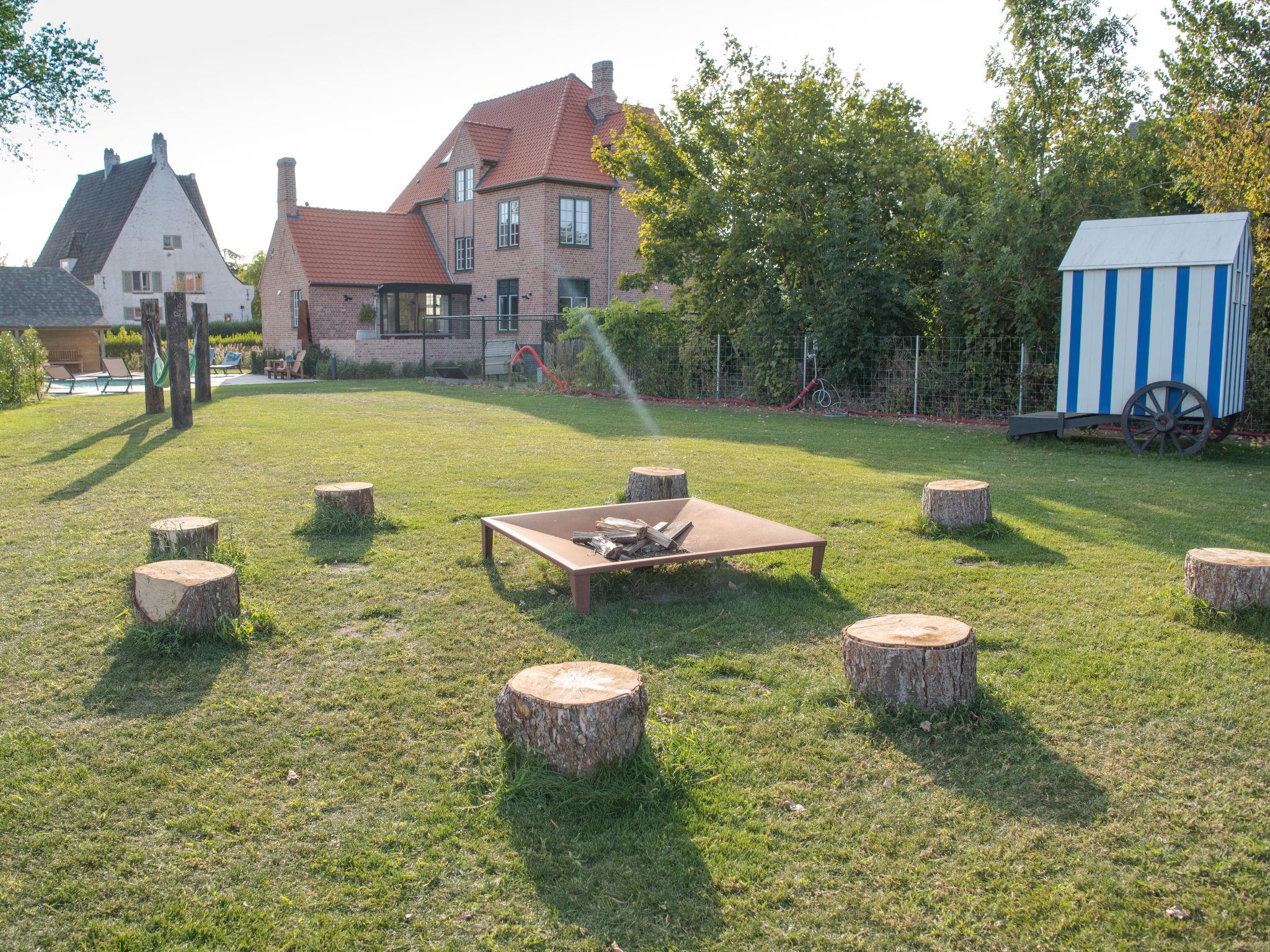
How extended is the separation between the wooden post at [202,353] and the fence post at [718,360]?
10.6 metres

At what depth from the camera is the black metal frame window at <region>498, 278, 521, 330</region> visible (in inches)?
1351

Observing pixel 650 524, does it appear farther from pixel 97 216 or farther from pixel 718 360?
pixel 97 216

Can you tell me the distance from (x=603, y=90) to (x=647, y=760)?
114 ft

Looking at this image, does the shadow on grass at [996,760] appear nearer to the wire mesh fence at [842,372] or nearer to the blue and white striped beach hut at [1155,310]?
the blue and white striped beach hut at [1155,310]

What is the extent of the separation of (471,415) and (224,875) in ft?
49.0

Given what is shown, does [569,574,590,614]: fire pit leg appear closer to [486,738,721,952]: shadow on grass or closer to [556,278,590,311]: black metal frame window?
[486,738,721,952]: shadow on grass

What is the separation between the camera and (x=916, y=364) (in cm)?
1830

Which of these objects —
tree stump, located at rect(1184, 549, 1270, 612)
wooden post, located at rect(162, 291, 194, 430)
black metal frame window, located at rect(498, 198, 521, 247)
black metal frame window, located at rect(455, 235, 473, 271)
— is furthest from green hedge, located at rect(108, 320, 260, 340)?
tree stump, located at rect(1184, 549, 1270, 612)

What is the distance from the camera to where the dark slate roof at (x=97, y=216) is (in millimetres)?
50250

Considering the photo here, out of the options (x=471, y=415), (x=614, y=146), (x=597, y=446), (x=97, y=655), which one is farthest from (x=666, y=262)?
(x=97, y=655)

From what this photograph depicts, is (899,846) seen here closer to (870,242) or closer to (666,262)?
(870,242)

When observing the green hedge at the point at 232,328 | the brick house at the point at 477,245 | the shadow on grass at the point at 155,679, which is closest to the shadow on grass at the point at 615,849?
the shadow on grass at the point at 155,679

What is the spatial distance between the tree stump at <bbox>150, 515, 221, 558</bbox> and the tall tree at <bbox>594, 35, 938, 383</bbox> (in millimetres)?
14557

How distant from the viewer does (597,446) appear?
13234 millimetres
